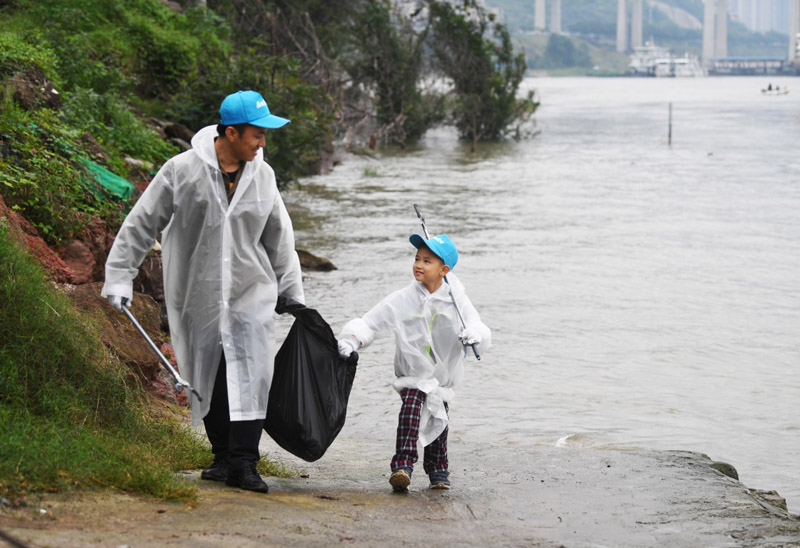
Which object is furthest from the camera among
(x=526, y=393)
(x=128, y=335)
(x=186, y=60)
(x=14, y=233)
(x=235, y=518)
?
(x=186, y=60)

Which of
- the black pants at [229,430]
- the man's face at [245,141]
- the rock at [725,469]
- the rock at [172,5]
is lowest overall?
the rock at [725,469]

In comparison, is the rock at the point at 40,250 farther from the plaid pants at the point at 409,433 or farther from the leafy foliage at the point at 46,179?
the plaid pants at the point at 409,433

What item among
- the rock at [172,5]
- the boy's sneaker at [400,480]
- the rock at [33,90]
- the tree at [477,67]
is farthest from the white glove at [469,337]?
the tree at [477,67]

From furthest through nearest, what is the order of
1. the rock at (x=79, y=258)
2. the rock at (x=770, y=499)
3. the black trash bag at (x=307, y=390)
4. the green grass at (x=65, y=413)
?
the rock at (x=79, y=258) < the rock at (x=770, y=499) < the black trash bag at (x=307, y=390) < the green grass at (x=65, y=413)

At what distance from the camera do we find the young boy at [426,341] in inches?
200

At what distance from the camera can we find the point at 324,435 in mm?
4867

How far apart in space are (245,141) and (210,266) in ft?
1.74

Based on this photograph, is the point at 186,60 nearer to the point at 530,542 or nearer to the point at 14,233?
the point at 14,233

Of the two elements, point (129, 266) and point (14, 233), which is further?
point (14, 233)

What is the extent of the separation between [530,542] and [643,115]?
6332 cm

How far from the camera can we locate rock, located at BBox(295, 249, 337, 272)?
14289 mm

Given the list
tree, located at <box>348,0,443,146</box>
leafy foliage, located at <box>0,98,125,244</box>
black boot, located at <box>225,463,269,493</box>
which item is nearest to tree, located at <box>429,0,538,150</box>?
tree, located at <box>348,0,443,146</box>

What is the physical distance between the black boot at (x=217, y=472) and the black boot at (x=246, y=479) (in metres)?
0.10

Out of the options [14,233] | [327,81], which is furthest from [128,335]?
[327,81]
